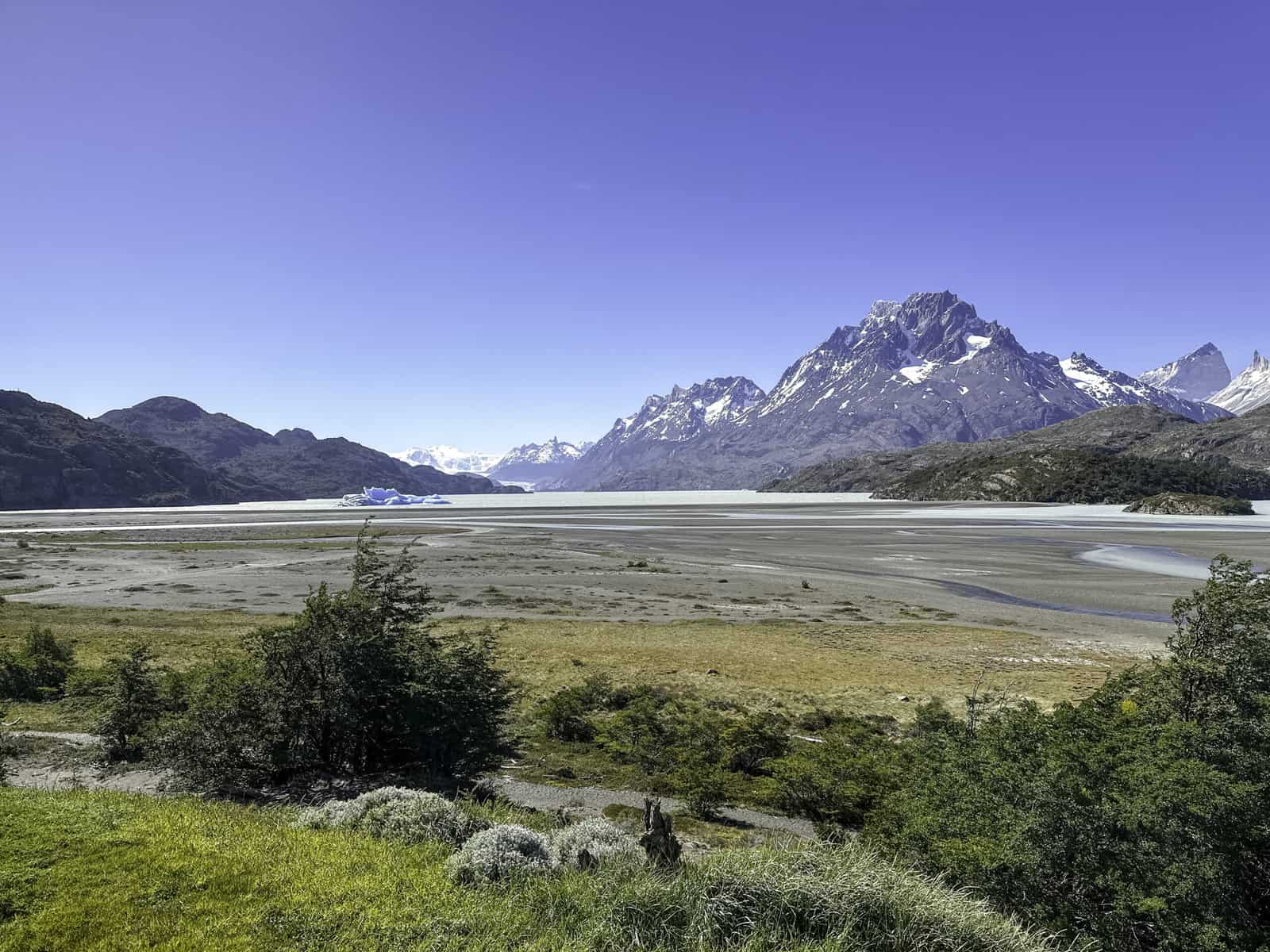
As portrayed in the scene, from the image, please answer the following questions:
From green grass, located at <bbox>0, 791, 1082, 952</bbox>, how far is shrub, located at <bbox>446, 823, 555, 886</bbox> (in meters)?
0.25

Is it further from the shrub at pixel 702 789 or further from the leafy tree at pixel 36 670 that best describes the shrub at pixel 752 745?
the leafy tree at pixel 36 670

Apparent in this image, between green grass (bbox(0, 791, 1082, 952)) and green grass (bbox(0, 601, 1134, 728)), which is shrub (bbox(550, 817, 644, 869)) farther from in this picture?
green grass (bbox(0, 601, 1134, 728))

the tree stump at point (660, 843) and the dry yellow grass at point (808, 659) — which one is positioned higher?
the tree stump at point (660, 843)

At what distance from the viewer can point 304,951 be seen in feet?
20.7

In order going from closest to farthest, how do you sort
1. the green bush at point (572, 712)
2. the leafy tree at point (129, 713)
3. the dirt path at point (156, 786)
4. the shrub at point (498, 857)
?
the shrub at point (498, 857) → the dirt path at point (156, 786) → the leafy tree at point (129, 713) → the green bush at point (572, 712)

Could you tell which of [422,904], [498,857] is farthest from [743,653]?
[422,904]

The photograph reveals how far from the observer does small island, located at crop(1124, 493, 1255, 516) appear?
133 meters

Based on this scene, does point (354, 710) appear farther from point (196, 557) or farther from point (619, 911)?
point (196, 557)

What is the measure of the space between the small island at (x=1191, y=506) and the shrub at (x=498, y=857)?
17365 cm

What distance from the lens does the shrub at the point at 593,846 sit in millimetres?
8469

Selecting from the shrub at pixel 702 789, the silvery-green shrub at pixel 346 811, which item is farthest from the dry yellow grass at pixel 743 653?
the silvery-green shrub at pixel 346 811

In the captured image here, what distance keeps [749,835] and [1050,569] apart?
6036 centimetres

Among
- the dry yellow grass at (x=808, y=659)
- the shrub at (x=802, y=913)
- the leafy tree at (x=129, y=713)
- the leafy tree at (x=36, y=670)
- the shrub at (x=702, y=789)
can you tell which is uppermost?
the shrub at (x=802, y=913)

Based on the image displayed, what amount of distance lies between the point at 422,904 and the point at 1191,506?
595 ft
